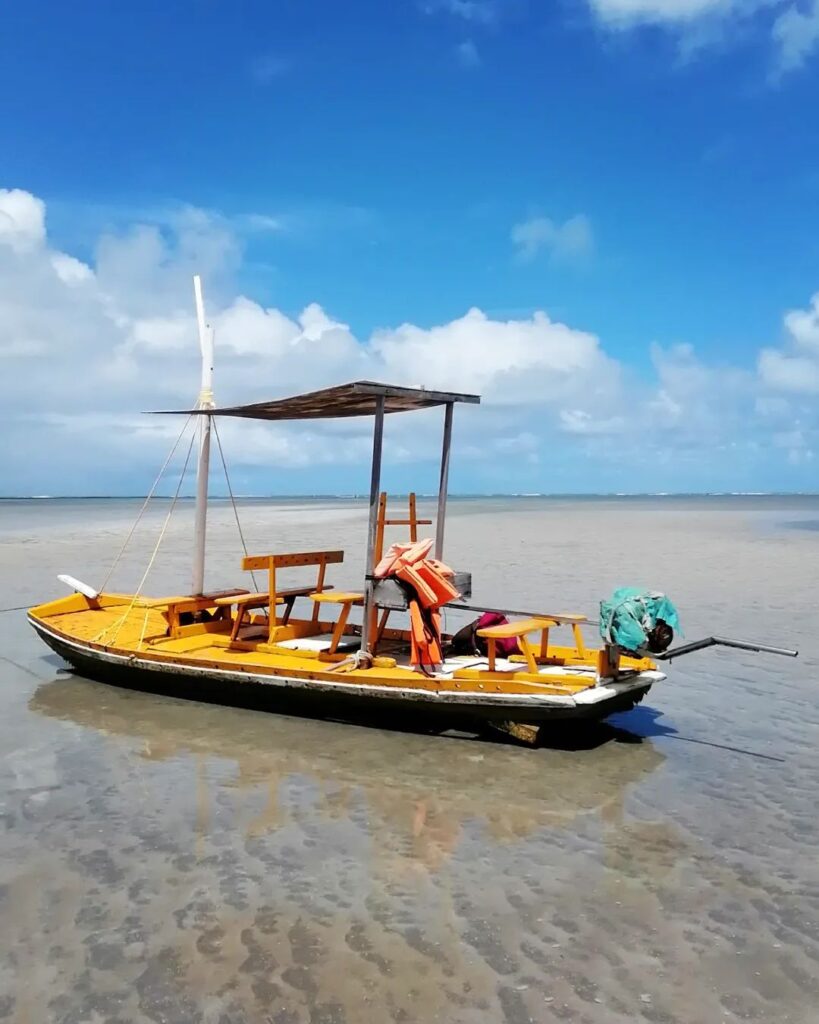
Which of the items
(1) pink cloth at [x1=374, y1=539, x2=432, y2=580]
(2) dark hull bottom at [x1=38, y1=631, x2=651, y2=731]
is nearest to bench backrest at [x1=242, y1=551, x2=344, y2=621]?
(2) dark hull bottom at [x1=38, y1=631, x2=651, y2=731]

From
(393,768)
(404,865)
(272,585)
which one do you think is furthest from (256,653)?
(404,865)

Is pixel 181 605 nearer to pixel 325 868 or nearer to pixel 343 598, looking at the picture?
pixel 343 598

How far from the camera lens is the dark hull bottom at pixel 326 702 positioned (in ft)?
29.1

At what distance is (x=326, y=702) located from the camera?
9836 mm

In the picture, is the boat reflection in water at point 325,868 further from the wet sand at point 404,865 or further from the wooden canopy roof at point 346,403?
the wooden canopy roof at point 346,403

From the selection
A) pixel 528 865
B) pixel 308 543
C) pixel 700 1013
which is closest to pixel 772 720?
pixel 528 865

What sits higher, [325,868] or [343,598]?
[343,598]

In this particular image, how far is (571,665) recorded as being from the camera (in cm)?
1001

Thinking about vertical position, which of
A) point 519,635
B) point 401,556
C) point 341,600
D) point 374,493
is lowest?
point 519,635

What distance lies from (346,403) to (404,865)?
5950 mm

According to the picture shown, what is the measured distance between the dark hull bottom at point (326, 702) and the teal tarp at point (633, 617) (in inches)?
26.0

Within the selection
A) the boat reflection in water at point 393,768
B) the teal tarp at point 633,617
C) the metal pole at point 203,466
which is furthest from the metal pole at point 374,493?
the metal pole at point 203,466

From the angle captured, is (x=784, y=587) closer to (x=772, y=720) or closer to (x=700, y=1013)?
(x=772, y=720)

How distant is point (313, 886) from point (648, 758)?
4.24 metres
